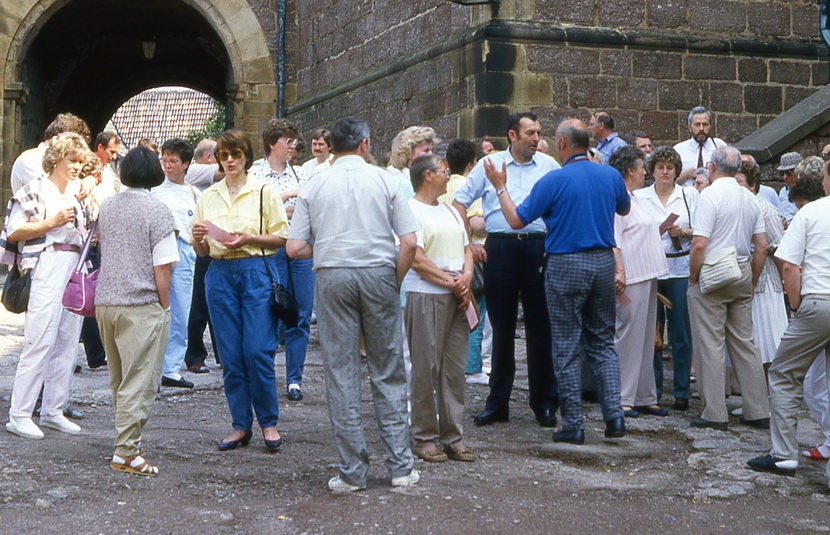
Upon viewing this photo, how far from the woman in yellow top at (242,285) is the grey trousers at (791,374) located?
2.57 meters

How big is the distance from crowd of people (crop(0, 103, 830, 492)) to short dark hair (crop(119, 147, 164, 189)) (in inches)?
0.4

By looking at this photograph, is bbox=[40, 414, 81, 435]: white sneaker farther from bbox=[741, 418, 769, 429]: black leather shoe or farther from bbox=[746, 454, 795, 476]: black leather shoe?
bbox=[741, 418, 769, 429]: black leather shoe

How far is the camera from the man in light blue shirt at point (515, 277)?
678 centimetres

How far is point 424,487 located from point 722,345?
8.18 ft

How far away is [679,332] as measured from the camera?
7711mm

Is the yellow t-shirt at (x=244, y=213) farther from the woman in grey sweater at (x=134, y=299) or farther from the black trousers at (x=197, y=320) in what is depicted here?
the black trousers at (x=197, y=320)

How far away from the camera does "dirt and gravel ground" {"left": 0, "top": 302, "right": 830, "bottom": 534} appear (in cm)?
478

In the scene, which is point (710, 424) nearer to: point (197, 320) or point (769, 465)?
point (769, 465)

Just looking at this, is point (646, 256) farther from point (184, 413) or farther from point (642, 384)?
point (184, 413)

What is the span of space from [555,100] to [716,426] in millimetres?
5466

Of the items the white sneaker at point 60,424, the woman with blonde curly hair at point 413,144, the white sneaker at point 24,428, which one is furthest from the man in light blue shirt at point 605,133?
the white sneaker at point 24,428

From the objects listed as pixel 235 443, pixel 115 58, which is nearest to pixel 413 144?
pixel 235 443

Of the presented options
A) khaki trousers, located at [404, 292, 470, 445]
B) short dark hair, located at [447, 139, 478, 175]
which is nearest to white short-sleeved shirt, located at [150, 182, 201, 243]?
short dark hair, located at [447, 139, 478, 175]

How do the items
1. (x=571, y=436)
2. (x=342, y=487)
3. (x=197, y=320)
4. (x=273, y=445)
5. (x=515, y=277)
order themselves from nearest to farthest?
1. (x=342, y=487)
2. (x=273, y=445)
3. (x=571, y=436)
4. (x=515, y=277)
5. (x=197, y=320)
